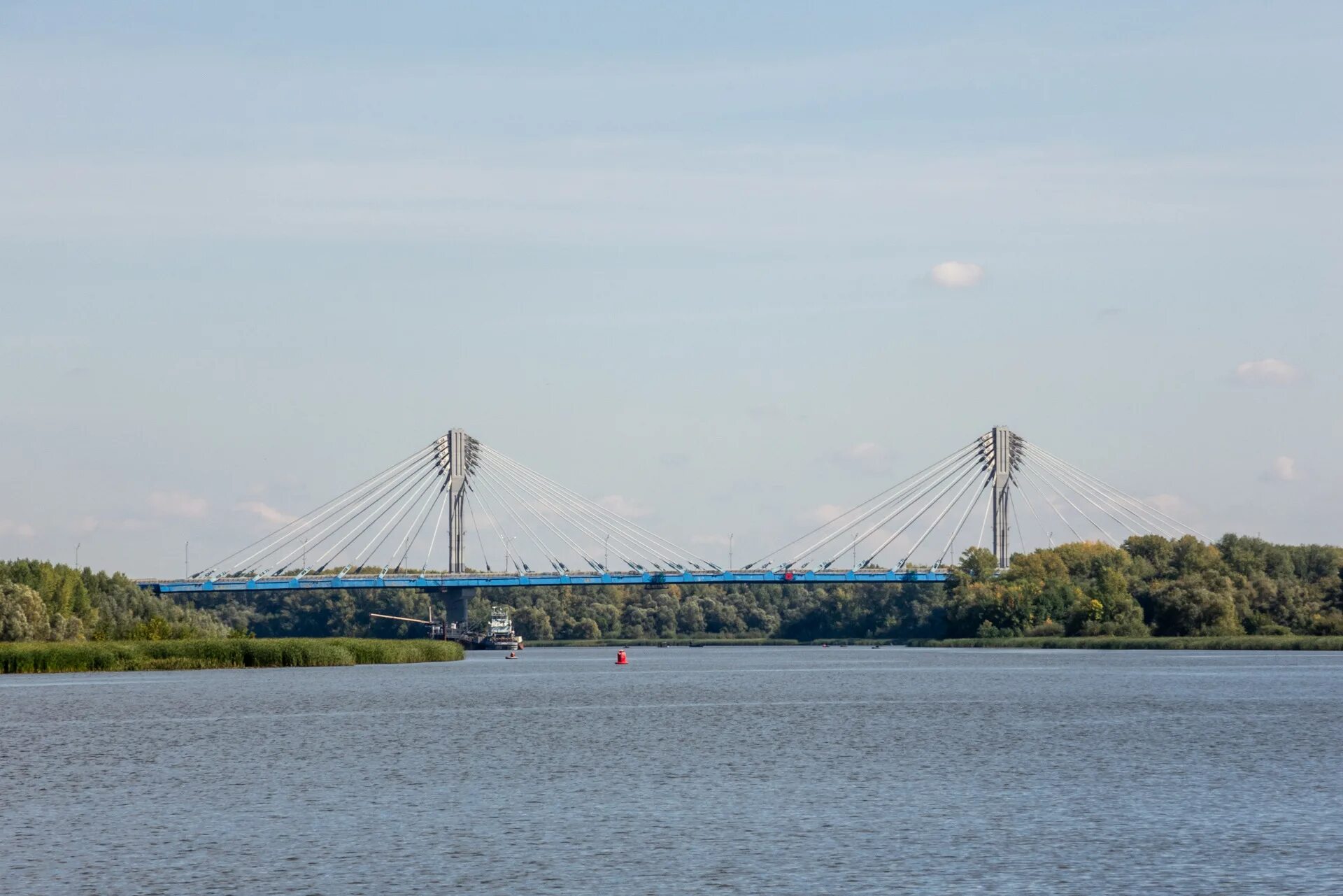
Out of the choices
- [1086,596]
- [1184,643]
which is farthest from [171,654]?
[1086,596]

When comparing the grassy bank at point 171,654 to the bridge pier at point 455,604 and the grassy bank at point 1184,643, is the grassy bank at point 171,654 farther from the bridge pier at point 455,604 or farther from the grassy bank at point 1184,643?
the grassy bank at point 1184,643

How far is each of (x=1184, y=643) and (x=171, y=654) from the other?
69.1 meters

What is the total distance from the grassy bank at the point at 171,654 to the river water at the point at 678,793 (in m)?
12.3

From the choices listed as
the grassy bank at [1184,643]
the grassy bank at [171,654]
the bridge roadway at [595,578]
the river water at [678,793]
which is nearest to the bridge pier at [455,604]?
A: the bridge roadway at [595,578]

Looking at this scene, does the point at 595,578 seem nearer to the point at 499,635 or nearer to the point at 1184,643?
the point at 499,635

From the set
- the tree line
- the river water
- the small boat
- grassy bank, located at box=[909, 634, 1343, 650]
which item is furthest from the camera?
the small boat

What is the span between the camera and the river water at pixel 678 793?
26.5 metres

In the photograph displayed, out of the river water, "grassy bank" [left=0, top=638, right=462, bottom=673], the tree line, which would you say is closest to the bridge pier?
the tree line

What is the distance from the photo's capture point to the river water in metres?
26.5

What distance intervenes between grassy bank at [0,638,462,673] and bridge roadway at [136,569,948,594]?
4071 centimetres

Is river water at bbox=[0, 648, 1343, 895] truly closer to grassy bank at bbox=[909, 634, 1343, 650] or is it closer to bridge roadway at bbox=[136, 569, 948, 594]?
grassy bank at bbox=[909, 634, 1343, 650]

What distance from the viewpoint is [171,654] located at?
90.0 metres

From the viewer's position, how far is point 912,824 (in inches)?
1236

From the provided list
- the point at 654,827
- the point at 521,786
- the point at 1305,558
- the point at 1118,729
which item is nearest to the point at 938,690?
the point at 1118,729
